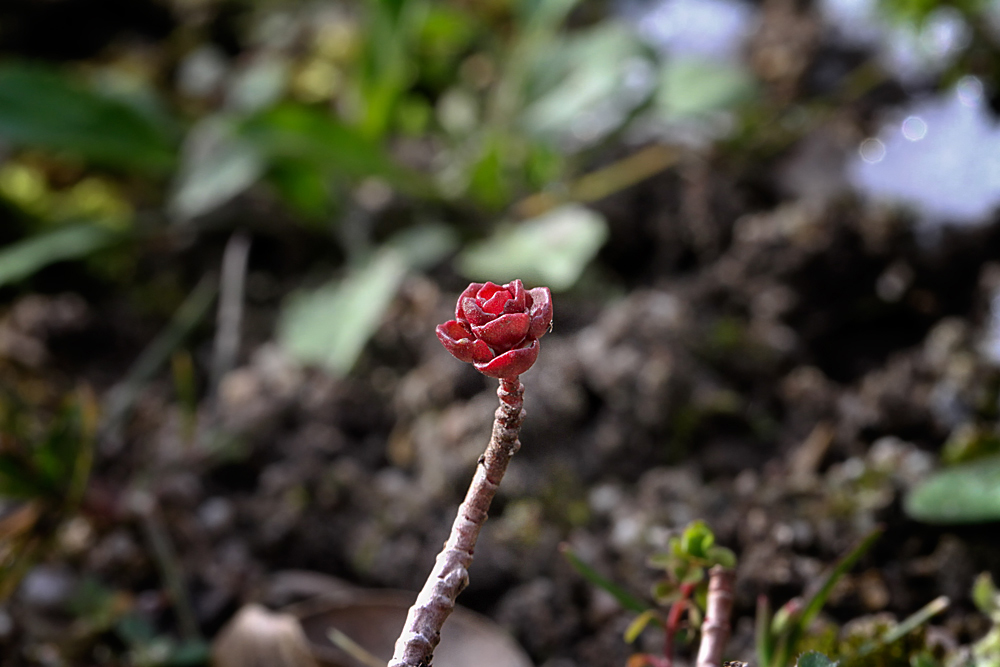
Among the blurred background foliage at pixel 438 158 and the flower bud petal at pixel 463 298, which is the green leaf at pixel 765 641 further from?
the blurred background foliage at pixel 438 158

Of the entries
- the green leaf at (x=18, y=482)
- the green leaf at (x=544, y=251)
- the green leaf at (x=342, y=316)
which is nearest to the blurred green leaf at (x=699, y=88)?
the green leaf at (x=544, y=251)

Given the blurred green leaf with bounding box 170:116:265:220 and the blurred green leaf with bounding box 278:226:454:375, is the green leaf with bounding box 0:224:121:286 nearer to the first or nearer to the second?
the blurred green leaf with bounding box 170:116:265:220

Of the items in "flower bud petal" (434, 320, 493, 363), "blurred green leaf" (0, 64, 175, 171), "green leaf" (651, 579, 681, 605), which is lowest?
"green leaf" (651, 579, 681, 605)

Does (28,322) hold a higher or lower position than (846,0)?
lower

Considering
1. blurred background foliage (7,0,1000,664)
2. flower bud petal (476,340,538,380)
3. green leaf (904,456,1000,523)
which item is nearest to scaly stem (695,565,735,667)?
flower bud petal (476,340,538,380)

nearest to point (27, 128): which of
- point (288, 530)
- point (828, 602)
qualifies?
point (288, 530)

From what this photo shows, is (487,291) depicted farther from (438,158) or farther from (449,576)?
(438,158)

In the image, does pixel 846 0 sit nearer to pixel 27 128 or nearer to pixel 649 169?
pixel 649 169
